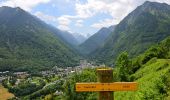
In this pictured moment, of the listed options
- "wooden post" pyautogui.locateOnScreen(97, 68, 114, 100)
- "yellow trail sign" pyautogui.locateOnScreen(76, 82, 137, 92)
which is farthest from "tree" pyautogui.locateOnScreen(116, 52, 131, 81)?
"yellow trail sign" pyautogui.locateOnScreen(76, 82, 137, 92)

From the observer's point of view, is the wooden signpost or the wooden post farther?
the wooden post

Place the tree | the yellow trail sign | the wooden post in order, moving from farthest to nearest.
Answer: the tree → the wooden post → the yellow trail sign

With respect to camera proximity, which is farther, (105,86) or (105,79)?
(105,79)

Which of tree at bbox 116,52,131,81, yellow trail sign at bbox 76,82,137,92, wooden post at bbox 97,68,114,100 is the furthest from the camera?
tree at bbox 116,52,131,81

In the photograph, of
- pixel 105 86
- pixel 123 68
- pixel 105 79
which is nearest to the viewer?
pixel 105 86

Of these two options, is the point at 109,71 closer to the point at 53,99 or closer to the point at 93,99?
the point at 93,99

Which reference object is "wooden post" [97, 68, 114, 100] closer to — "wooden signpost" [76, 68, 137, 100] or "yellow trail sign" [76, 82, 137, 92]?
"wooden signpost" [76, 68, 137, 100]

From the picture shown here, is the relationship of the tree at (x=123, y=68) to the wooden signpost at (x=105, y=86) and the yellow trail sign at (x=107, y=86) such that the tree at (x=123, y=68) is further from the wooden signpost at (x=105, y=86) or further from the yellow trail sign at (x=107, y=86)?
the yellow trail sign at (x=107, y=86)

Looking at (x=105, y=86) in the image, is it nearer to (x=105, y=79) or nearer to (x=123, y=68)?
(x=105, y=79)

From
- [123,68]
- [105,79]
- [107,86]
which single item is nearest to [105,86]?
[107,86]
